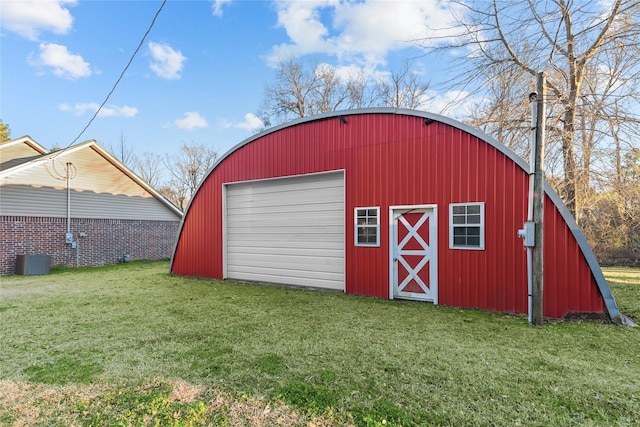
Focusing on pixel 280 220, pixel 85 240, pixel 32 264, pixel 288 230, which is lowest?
pixel 32 264

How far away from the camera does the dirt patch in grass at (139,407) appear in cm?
257

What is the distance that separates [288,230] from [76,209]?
1102 centimetres

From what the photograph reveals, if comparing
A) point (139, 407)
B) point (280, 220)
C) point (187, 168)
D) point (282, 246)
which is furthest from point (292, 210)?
point (187, 168)

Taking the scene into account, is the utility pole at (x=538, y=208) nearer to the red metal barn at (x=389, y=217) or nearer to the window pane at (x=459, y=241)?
the red metal barn at (x=389, y=217)

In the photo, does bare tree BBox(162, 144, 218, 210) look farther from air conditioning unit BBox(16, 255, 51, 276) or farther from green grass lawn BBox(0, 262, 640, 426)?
green grass lawn BBox(0, 262, 640, 426)

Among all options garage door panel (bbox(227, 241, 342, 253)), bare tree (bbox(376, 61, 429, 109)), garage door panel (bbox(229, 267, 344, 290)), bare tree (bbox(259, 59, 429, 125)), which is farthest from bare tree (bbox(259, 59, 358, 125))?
garage door panel (bbox(229, 267, 344, 290))

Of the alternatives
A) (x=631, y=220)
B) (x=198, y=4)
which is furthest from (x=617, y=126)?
(x=198, y=4)

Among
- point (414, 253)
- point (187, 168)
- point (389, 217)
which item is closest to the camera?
point (414, 253)

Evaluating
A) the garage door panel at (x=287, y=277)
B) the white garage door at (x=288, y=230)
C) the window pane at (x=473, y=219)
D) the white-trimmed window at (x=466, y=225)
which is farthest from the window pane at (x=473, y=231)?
the garage door panel at (x=287, y=277)

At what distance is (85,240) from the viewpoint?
47.6ft

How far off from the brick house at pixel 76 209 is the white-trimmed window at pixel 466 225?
1497cm

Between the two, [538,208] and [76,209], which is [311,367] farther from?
[76,209]

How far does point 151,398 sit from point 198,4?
8.10 metres

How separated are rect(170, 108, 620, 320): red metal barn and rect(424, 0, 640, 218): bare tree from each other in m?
4.01
